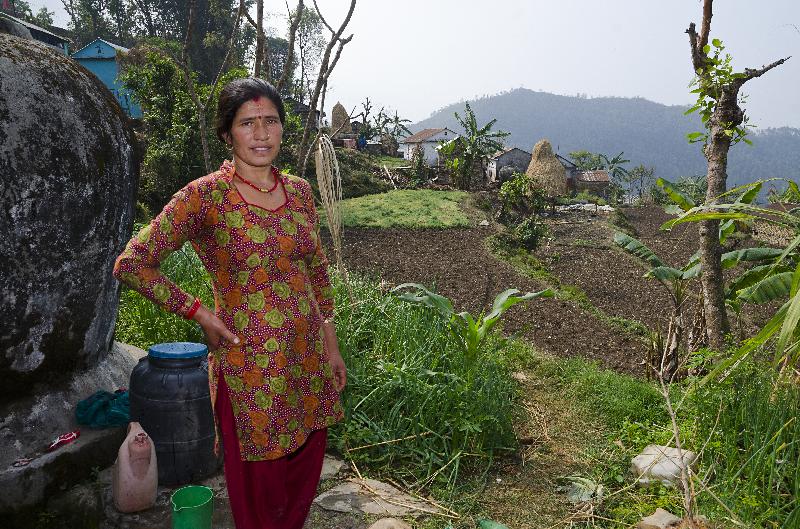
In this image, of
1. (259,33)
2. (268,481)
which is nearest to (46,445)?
(268,481)

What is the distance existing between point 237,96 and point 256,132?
0.40ft

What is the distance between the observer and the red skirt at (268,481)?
6.46 feet

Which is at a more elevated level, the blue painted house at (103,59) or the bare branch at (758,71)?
the blue painted house at (103,59)

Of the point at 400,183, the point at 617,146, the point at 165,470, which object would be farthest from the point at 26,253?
the point at 617,146

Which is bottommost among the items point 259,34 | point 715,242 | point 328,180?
point 715,242

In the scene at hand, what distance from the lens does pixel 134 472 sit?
2.60 m

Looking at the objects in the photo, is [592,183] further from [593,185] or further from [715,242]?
[715,242]

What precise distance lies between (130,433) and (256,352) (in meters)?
1.13

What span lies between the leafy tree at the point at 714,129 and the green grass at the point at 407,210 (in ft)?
33.0

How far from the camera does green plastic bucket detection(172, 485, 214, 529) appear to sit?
2.14 metres

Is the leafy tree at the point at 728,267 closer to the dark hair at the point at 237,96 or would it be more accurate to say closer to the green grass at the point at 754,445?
the green grass at the point at 754,445

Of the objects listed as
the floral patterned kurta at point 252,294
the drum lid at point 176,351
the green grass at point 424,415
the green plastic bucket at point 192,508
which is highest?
the floral patterned kurta at point 252,294

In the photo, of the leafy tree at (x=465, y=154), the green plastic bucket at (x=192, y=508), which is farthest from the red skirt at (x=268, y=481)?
the leafy tree at (x=465, y=154)

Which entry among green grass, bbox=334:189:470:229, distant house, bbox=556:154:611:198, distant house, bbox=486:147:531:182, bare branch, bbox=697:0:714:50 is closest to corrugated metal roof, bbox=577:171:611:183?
distant house, bbox=556:154:611:198
